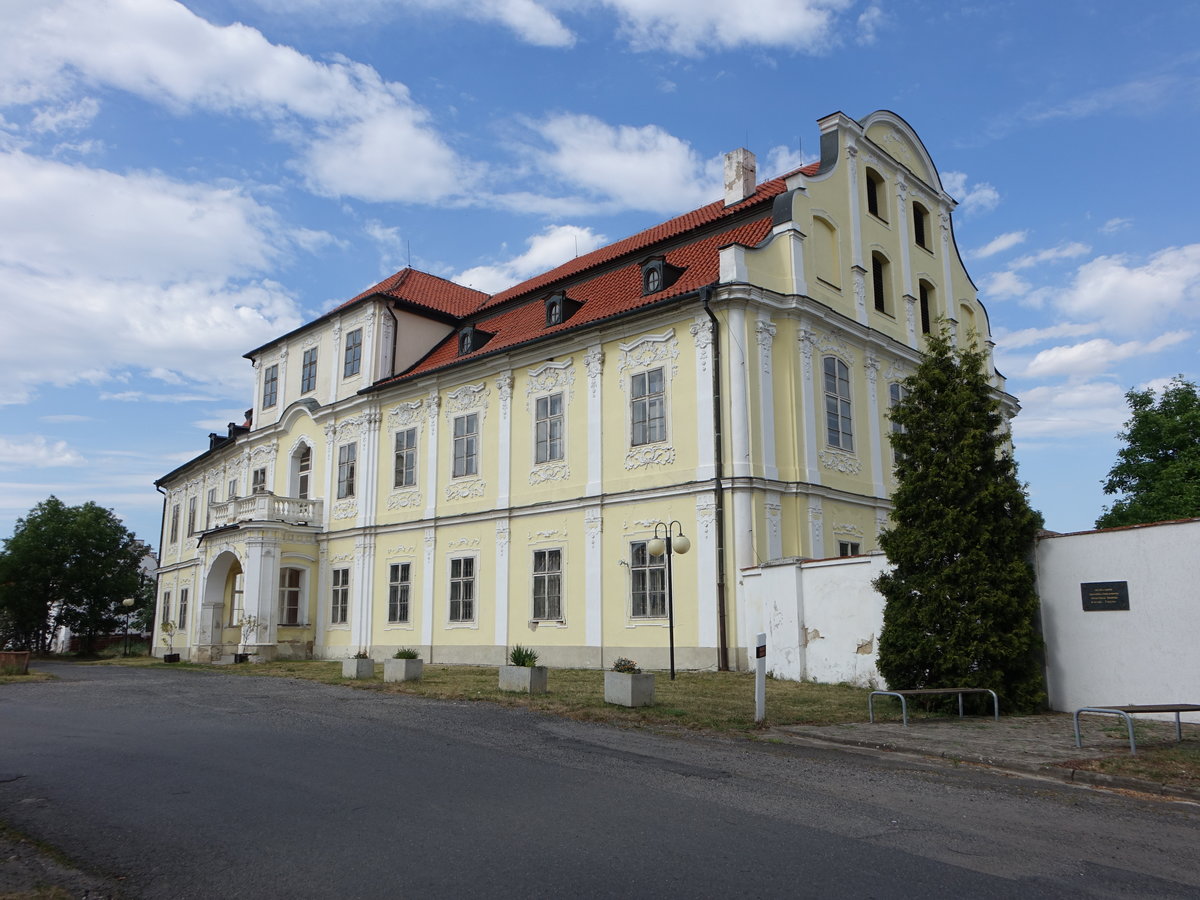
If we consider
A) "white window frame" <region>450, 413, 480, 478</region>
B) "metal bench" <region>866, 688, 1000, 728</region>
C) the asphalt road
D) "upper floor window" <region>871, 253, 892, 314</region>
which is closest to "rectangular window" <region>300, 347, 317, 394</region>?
"white window frame" <region>450, 413, 480, 478</region>

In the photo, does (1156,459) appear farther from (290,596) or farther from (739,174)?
(290,596)

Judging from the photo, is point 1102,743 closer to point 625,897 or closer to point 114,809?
point 625,897

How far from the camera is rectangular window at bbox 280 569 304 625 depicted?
101 ft

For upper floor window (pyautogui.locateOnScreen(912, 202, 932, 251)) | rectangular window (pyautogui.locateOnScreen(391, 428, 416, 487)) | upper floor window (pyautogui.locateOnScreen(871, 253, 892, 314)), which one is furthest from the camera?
rectangular window (pyautogui.locateOnScreen(391, 428, 416, 487))

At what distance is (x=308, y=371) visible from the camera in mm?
33656

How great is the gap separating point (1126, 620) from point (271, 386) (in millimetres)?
30501

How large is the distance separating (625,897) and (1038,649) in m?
10.4

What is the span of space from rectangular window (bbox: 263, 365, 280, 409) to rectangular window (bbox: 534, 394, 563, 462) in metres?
14.7

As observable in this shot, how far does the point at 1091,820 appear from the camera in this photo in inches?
269

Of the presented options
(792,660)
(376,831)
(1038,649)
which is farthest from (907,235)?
(376,831)

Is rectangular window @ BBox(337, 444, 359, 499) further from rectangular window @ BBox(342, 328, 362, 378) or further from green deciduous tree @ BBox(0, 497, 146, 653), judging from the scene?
green deciduous tree @ BBox(0, 497, 146, 653)

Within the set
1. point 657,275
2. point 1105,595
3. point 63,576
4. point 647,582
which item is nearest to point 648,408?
point 657,275

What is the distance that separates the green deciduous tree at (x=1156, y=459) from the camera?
35812 mm

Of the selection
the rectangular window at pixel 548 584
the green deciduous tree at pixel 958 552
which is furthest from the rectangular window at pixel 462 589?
the green deciduous tree at pixel 958 552
